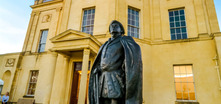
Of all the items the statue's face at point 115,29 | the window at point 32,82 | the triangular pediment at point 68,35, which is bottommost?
the window at point 32,82

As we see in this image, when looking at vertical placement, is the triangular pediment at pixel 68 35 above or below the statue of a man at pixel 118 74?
above

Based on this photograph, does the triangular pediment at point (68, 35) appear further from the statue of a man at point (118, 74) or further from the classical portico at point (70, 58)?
the statue of a man at point (118, 74)

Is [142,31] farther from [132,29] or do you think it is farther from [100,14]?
[100,14]

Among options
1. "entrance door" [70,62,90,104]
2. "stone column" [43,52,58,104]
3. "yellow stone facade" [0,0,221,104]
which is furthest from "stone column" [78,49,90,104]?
"entrance door" [70,62,90,104]

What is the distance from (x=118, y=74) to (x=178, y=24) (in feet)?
32.2

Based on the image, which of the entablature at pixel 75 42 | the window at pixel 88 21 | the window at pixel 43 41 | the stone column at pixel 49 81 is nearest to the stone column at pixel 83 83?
the entablature at pixel 75 42

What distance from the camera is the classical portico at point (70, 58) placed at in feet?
25.3

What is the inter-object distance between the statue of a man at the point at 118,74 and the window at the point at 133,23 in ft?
25.9

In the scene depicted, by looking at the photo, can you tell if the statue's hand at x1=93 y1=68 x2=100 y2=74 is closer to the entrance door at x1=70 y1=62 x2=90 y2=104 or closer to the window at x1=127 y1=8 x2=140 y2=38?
the entrance door at x1=70 y1=62 x2=90 y2=104

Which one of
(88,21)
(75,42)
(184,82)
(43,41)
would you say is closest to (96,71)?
(75,42)

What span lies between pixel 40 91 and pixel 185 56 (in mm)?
10885

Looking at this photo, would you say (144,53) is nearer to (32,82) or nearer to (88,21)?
(88,21)

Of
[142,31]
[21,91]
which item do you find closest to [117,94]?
[142,31]

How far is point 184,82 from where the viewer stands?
9.00m
